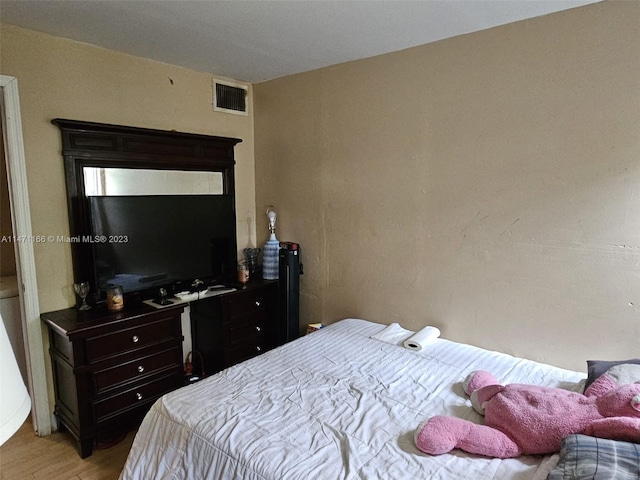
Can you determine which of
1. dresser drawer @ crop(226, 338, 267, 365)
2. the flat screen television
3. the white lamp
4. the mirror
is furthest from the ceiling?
dresser drawer @ crop(226, 338, 267, 365)

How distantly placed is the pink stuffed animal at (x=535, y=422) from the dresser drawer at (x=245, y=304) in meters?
1.77

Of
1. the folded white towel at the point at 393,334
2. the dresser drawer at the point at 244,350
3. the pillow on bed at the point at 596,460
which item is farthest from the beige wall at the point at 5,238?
the pillow on bed at the point at 596,460

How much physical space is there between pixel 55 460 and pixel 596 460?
262 cm

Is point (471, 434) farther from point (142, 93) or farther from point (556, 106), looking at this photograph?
point (142, 93)

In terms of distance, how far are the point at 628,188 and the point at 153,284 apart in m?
2.78

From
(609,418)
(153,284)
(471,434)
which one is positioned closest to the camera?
(609,418)

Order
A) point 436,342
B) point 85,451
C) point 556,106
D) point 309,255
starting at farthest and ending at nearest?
point 309,255 < point 436,342 < point 85,451 < point 556,106

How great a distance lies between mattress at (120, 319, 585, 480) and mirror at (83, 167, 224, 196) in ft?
4.88

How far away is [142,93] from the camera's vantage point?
280cm

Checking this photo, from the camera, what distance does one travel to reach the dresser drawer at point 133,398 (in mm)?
2328

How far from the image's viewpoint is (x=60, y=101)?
96.3 inches

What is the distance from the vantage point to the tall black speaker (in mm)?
3152

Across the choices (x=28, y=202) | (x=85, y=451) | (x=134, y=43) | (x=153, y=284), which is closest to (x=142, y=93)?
(x=134, y=43)

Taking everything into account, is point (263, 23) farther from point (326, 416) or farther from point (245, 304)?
point (326, 416)
